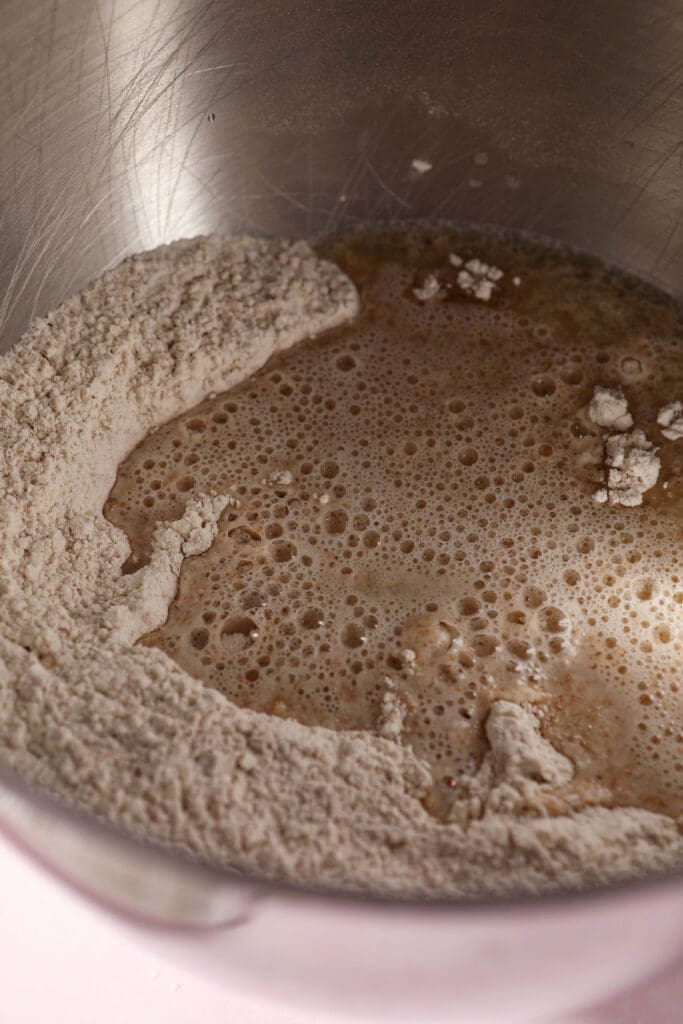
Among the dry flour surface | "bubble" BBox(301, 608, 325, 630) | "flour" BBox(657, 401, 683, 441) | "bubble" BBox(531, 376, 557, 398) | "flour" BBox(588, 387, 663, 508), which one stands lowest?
"flour" BBox(657, 401, 683, 441)

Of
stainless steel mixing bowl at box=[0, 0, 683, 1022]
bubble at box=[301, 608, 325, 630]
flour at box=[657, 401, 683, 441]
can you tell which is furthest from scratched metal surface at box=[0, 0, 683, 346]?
bubble at box=[301, 608, 325, 630]

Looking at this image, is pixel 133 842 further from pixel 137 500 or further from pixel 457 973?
pixel 137 500

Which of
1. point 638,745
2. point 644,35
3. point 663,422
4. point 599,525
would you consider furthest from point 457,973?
point 644,35

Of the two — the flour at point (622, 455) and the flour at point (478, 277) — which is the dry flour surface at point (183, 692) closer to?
the flour at point (478, 277)

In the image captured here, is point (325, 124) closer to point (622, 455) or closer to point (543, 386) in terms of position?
point (543, 386)

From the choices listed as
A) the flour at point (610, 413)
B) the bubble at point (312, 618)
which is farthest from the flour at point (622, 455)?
the bubble at point (312, 618)

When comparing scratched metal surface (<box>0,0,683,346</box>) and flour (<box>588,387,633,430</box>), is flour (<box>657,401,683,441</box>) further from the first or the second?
scratched metal surface (<box>0,0,683,346</box>)
